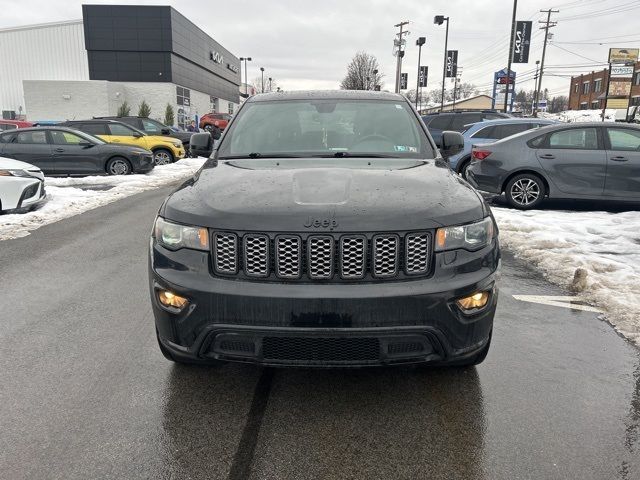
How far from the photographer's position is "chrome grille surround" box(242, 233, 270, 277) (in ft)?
7.97

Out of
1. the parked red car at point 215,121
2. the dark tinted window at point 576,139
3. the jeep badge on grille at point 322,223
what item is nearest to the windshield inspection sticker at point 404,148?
the jeep badge on grille at point 322,223

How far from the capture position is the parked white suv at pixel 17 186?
8234mm

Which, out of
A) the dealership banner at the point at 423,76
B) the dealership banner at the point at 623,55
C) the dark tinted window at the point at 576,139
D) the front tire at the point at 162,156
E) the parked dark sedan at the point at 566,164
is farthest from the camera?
the dealership banner at the point at 623,55

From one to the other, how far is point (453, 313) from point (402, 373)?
0.87 meters

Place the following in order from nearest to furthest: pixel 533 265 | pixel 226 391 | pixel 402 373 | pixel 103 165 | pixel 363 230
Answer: pixel 363 230 → pixel 226 391 → pixel 402 373 → pixel 533 265 → pixel 103 165

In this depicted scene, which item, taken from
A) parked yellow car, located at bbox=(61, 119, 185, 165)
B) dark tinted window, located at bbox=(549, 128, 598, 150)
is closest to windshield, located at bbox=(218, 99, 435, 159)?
dark tinted window, located at bbox=(549, 128, 598, 150)

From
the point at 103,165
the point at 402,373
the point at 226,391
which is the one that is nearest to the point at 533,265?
the point at 402,373

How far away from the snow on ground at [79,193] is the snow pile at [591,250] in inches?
279

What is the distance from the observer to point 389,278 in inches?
95.3

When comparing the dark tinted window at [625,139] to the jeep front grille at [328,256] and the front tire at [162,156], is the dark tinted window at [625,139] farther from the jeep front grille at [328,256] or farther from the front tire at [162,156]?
the front tire at [162,156]

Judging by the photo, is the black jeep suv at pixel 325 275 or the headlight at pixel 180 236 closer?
the black jeep suv at pixel 325 275

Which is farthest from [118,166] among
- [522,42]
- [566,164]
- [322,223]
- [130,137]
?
[522,42]

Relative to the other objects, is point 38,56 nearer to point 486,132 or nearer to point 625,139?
point 486,132

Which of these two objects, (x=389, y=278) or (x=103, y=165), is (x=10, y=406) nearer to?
(x=389, y=278)
